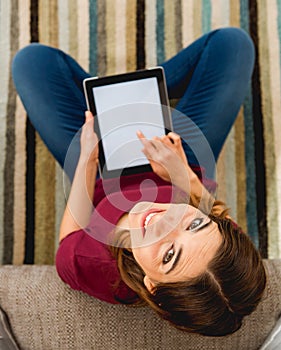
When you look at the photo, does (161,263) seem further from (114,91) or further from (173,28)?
(173,28)

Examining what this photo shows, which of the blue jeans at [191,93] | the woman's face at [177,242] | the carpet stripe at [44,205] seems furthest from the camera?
the carpet stripe at [44,205]

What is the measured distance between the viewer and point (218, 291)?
74 centimetres

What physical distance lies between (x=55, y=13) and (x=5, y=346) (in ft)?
2.49

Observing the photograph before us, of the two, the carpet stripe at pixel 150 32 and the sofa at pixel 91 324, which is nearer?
the sofa at pixel 91 324

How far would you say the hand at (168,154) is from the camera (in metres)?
0.91

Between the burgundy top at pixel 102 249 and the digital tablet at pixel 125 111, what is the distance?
46 mm

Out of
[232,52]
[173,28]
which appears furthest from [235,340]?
[173,28]

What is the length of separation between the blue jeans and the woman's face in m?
0.28

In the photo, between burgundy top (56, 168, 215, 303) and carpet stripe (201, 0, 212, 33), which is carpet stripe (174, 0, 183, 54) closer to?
carpet stripe (201, 0, 212, 33)

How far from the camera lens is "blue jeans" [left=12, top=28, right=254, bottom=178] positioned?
101 centimetres

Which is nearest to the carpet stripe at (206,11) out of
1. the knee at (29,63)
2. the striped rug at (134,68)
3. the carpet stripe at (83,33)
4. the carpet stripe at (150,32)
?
the striped rug at (134,68)

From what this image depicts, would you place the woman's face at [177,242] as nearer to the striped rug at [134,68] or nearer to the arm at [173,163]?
the arm at [173,163]

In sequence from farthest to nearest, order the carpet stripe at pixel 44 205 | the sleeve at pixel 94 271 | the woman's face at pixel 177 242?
the carpet stripe at pixel 44 205 < the sleeve at pixel 94 271 < the woman's face at pixel 177 242

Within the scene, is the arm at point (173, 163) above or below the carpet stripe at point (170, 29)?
below
